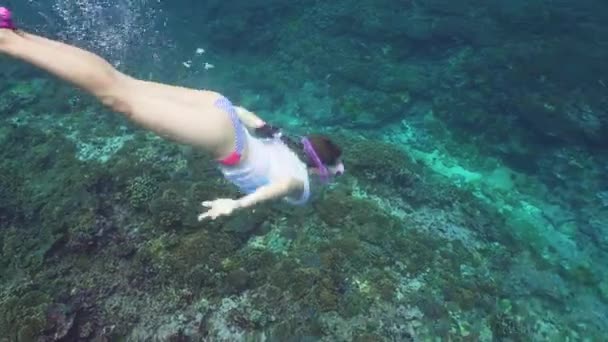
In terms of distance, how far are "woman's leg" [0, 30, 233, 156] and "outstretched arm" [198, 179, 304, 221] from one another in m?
0.43

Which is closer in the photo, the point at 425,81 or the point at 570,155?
the point at 570,155

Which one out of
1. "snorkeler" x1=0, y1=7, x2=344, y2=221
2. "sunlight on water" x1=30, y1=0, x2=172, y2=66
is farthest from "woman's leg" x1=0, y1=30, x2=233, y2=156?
"sunlight on water" x1=30, y1=0, x2=172, y2=66

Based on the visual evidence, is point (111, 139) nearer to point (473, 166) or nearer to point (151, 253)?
point (151, 253)

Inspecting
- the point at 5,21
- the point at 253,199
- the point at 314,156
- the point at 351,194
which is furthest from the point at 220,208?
the point at 351,194

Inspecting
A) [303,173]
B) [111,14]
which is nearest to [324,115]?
[303,173]

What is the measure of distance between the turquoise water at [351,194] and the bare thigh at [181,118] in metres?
3.35

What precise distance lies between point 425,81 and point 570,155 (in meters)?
4.52

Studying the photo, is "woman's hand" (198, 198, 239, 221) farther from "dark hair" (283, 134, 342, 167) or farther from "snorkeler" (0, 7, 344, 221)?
"dark hair" (283, 134, 342, 167)

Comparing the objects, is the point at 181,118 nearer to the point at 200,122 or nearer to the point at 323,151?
the point at 200,122

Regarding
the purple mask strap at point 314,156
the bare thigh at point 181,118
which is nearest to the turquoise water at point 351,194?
the purple mask strap at point 314,156

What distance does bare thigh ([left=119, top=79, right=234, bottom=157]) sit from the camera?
3.27m

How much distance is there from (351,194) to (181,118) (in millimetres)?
5664

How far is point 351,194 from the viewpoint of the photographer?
8570 millimetres

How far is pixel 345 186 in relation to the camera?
343 inches
